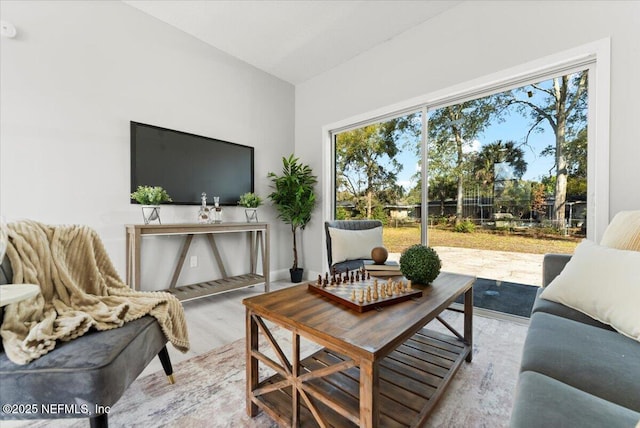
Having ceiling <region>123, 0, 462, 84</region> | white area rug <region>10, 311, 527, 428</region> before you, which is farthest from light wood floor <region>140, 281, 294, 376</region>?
ceiling <region>123, 0, 462, 84</region>

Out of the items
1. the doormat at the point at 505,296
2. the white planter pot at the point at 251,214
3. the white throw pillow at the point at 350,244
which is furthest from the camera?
the white planter pot at the point at 251,214

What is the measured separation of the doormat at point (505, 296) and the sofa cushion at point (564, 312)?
1092 millimetres

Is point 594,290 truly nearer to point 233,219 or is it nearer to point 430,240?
point 430,240

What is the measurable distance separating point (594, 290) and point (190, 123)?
333 centimetres

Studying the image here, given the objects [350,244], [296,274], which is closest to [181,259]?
[296,274]

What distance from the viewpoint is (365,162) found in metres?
3.45

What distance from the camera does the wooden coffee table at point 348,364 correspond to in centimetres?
87

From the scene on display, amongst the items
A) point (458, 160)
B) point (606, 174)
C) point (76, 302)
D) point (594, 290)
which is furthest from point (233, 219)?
point (606, 174)

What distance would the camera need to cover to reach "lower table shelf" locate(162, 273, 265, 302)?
2.56m

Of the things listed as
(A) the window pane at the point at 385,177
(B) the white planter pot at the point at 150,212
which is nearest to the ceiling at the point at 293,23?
(A) the window pane at the point at 385,177

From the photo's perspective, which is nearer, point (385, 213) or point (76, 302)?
point (76, 302)

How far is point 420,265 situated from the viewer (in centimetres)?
147

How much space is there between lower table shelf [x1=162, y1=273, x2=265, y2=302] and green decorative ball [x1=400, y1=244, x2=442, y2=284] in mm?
1954

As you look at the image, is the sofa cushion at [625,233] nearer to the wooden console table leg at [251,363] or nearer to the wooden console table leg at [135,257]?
the wooden console table leg at [251,363]
